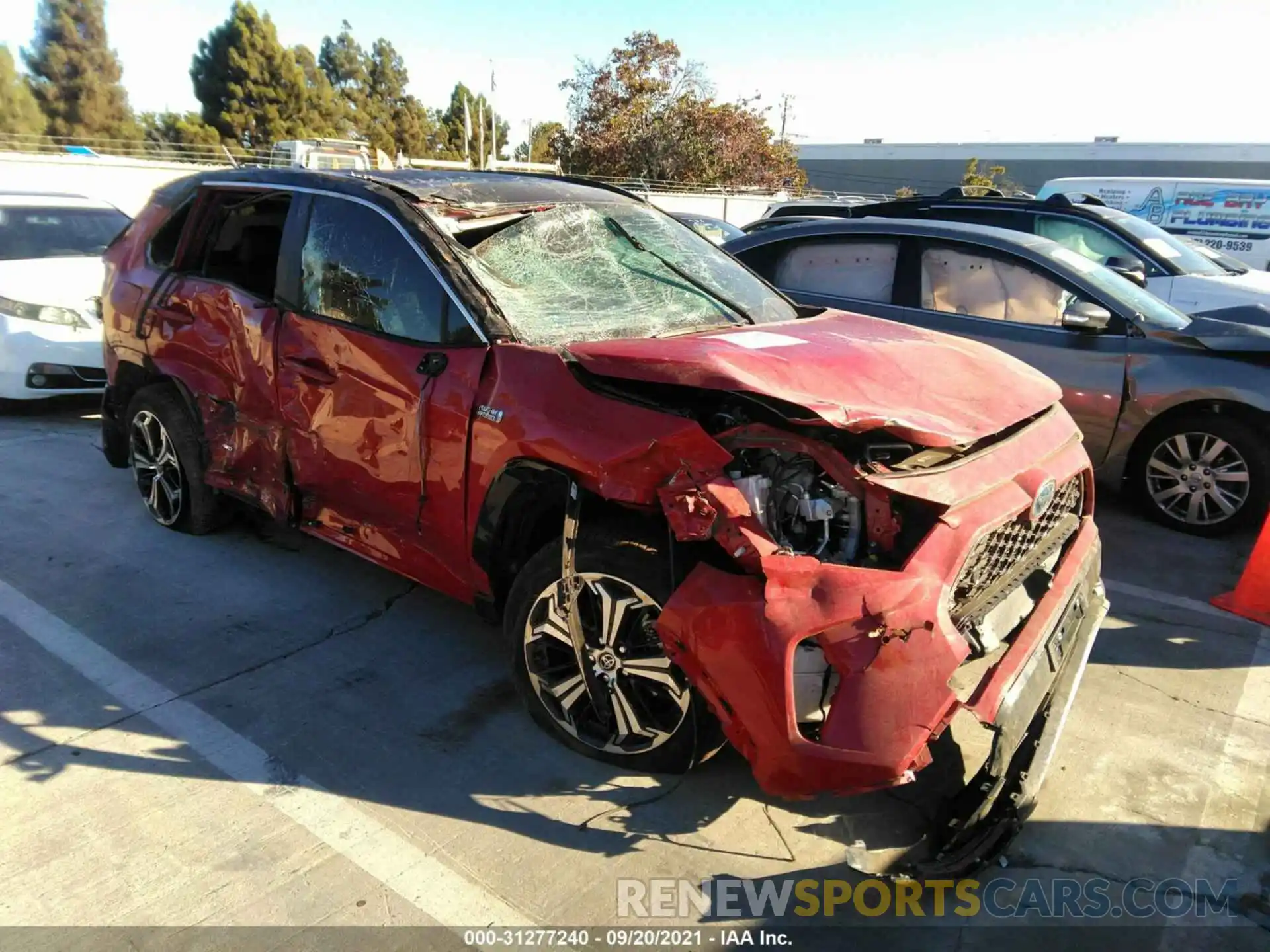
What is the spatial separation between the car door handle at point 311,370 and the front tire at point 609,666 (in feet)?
4.42

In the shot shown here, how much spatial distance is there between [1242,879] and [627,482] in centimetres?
222

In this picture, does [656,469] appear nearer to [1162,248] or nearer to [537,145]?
[1162,248]

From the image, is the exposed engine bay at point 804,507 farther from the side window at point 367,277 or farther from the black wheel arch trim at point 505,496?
the side window at point 367,277

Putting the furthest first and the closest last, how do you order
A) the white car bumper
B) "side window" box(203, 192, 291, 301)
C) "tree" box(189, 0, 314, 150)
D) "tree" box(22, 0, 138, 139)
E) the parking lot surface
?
"tree" box(22, 0, 138, 139) → "tree" box(189, 0, 314, 150) → the white car bumper → "side window" box(203, 192, 291, 301) → the parking lot surface

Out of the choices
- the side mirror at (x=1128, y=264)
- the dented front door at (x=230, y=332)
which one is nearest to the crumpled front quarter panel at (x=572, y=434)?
the dented front door at (x=230, y=332)

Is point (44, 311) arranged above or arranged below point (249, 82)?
below

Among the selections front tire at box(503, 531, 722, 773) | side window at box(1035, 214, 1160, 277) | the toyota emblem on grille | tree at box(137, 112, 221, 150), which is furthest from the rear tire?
tree at box(137, 112, 221, 150)

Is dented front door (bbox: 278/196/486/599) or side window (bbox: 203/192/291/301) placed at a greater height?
side window (bbox: 203/192/291/301)

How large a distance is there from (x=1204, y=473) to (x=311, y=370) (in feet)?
16.9

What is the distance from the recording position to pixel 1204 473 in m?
5.30

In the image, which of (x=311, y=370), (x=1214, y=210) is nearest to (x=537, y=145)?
(x=1214, y=210)

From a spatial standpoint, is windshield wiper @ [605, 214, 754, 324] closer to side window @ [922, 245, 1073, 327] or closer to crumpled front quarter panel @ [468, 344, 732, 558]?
crumpled front quarter panel @ [468, 344, 732, 558]

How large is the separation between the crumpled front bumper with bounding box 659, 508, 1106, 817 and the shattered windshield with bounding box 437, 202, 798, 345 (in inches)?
52.0

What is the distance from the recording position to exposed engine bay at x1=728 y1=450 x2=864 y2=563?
2500 millimetres
